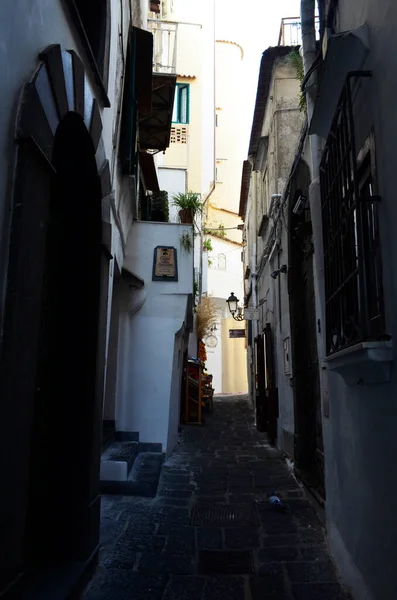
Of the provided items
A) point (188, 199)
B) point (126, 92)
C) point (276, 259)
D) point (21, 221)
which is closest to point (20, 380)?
point (21, 221)

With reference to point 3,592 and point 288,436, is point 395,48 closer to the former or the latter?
point 3,592

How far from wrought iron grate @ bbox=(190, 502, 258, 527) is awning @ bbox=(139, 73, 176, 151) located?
6.41m

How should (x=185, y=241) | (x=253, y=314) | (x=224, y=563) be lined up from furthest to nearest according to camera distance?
(x=253, y=314)
(x=185, y=241)
(x=224, y=563)

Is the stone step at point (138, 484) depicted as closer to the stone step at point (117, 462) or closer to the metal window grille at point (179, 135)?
the stone step at point (117, 462)

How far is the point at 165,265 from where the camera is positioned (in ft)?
25.3

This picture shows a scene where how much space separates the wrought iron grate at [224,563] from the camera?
3.59 meters

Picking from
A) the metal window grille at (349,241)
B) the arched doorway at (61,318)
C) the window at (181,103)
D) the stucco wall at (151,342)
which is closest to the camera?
the arched doorway at (61,318)

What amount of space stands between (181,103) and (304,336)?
11569mm

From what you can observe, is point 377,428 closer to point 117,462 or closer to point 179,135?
point 117,462

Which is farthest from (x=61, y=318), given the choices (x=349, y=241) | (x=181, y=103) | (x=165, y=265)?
(x=181, y=103)

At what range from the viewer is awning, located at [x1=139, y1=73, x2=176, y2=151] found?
794 cm

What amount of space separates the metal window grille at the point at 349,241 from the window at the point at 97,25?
224cm

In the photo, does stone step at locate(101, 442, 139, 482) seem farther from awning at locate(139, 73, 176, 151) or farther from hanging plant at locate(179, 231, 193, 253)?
awning at locate(139, 73, 176, 151)

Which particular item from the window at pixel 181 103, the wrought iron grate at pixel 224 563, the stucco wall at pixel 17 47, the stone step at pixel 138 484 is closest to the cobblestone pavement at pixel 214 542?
the wrought iron grate at pixel 224 563
